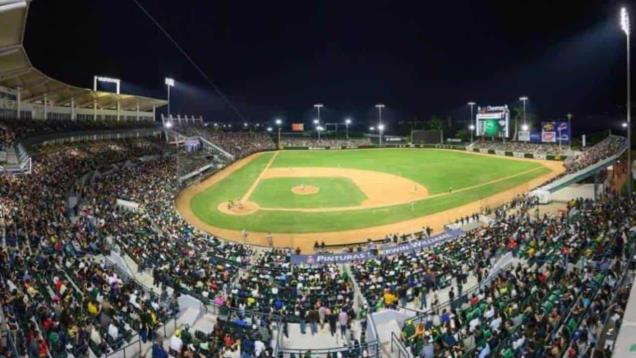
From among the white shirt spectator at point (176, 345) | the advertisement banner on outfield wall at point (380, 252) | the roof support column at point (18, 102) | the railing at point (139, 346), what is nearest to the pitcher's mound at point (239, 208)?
the advertisement banner on outfield wall at point (380, 252)

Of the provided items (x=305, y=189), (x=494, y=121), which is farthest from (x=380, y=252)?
(x=494, y=121)

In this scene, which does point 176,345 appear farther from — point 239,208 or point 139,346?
point 239,208

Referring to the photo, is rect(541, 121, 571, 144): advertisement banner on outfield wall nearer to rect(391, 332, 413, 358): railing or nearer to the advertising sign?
the advertising sign

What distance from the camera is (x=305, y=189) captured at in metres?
46.9

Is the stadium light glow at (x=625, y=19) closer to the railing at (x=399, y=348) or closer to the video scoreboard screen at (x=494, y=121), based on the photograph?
the railing at (x=399, y=348)

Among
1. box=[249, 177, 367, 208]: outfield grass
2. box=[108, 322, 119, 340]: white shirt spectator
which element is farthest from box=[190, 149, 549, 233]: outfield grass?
box=[108, 322, 119, 340]: white shirt spectator

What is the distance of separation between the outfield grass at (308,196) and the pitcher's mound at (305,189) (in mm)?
446

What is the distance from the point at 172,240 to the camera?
2506 cm

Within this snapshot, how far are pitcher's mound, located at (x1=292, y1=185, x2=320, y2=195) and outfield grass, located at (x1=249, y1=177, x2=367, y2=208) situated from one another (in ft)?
1.46

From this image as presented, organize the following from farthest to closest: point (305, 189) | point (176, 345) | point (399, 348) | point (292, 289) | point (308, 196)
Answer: point (305, 189), point (308, 196), point (292, 289), point (399, 348), point (176, 345)

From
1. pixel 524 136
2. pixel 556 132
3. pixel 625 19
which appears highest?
pixel 625 19

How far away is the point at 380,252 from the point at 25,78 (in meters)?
30.9

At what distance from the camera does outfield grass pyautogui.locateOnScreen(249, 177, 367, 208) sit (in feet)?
133

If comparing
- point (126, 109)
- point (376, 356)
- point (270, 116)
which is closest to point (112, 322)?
point (376, 356)
